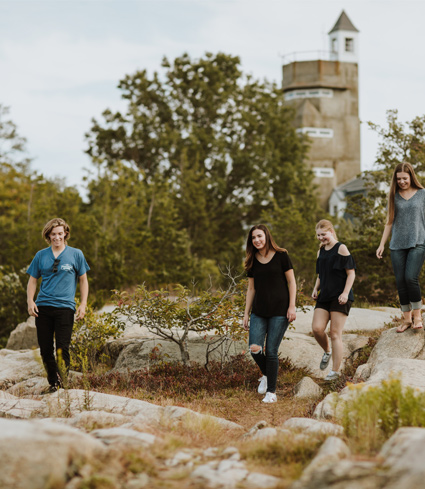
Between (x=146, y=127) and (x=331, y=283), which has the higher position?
(x=146, y=127)

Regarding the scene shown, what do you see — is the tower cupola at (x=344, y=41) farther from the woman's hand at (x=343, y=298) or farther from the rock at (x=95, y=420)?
the rock at (x=95, y=420)

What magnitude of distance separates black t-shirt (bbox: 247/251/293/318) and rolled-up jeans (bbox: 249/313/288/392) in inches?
3.3

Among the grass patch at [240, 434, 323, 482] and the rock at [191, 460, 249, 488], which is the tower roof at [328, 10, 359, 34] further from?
the rock at [191, 460, 249, 488]

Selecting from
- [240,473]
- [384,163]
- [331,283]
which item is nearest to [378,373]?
[331,283]

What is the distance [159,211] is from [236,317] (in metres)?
16.7

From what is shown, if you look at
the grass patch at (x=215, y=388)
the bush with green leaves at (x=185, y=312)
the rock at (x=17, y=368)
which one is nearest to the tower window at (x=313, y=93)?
the rock at (x=17, y=368)

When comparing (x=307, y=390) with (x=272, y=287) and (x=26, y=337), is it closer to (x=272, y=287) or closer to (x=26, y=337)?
(x=272, y=287)

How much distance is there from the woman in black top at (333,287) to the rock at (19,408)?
3.42 meters

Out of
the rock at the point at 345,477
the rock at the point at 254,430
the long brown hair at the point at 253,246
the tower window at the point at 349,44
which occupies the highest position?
the tower window at the point at 349,44

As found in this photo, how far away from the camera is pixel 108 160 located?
33.7m

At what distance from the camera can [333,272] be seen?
7793 mm

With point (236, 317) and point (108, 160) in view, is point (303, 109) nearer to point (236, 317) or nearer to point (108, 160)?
point (108, 160)

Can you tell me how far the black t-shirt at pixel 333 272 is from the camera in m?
7.72

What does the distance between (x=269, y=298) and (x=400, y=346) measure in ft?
7.10
